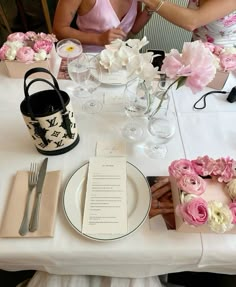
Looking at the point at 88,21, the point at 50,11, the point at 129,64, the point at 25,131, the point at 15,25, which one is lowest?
the point at 15,25

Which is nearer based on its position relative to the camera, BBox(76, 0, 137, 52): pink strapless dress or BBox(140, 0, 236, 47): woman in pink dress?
BBox(140, 0, 236, 47): woman in pink dress

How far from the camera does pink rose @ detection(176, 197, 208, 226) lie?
1.82 feet

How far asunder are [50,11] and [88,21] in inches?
42.1

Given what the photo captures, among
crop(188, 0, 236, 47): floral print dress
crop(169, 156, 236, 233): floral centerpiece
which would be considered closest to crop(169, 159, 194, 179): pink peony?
crop(169, 156, 236, 233): floral centerpiece

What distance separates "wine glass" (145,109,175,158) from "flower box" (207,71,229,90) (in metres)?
0.24

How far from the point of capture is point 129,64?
0.72 m

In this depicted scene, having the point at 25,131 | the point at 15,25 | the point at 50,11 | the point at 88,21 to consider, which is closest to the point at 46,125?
the point at 25,131

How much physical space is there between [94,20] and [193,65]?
2.88 ft

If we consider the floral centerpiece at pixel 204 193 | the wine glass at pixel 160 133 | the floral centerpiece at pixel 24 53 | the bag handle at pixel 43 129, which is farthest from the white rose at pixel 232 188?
the floral centerpiece at pixel 24 53

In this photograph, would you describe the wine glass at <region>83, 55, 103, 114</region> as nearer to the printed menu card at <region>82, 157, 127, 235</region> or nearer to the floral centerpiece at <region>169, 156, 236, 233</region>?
the printed menu card at <region>82, 157, 127, 235</region>

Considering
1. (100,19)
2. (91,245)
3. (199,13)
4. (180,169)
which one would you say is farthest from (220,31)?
(91,245)

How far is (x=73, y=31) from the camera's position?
1.28 meters

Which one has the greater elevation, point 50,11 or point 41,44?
point 41,44

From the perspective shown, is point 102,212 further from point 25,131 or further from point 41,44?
point 41,44
